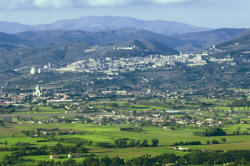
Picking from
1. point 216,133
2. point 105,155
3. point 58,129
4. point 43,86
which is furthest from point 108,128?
point 43,86

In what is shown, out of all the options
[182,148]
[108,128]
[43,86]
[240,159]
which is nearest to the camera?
[240,159]

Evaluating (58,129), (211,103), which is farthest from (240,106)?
(58,129)

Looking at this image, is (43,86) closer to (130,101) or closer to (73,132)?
(130,101)

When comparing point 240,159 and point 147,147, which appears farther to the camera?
point 147,147

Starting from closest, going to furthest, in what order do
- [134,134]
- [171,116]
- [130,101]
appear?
[134,134]
[171,116]
[130,101]

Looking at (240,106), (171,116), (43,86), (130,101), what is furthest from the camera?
(43,86)

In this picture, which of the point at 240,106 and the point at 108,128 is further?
the point at 240,106

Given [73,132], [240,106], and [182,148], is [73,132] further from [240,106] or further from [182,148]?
[240,106]

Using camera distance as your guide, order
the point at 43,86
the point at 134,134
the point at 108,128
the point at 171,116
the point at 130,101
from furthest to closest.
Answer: the point at 43,86, the point at 130,101, the point at 171,116, the point at 108,128, the point at 134,134
